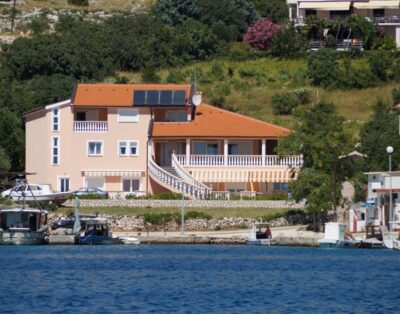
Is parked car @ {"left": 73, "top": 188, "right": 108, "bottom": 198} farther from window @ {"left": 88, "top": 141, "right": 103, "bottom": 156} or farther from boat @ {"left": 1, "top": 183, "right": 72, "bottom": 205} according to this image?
window @ {"left": 88, "top": 141, "right": 103, "bottom": 156}

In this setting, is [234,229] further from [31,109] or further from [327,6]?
[327,6]

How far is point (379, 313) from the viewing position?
5894 centimetres

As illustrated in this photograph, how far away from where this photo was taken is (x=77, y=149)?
10712cm

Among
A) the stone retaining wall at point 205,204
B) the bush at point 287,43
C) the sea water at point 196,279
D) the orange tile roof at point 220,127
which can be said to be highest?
the bush at point 287,43

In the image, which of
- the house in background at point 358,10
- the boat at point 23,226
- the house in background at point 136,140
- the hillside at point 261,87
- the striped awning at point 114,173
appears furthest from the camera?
the house in background at point 358,10

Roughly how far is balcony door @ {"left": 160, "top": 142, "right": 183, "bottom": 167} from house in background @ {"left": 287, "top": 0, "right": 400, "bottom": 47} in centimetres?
2450

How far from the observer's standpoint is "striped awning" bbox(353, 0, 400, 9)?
129500mm

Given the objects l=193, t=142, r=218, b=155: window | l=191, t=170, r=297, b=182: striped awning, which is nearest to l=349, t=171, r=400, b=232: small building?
l=191, t=170, r=297, b=182: striped awning

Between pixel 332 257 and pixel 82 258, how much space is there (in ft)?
39.4

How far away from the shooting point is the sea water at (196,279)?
61.1 m

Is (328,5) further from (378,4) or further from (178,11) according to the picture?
(178,11)

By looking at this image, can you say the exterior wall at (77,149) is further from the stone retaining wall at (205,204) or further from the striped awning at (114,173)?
the stone retaining wall at (205,204)

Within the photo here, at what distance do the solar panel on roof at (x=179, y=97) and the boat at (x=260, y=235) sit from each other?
16.2 meters

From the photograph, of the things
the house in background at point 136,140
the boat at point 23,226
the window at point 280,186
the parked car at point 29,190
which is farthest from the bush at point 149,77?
the boat at point 23,226
